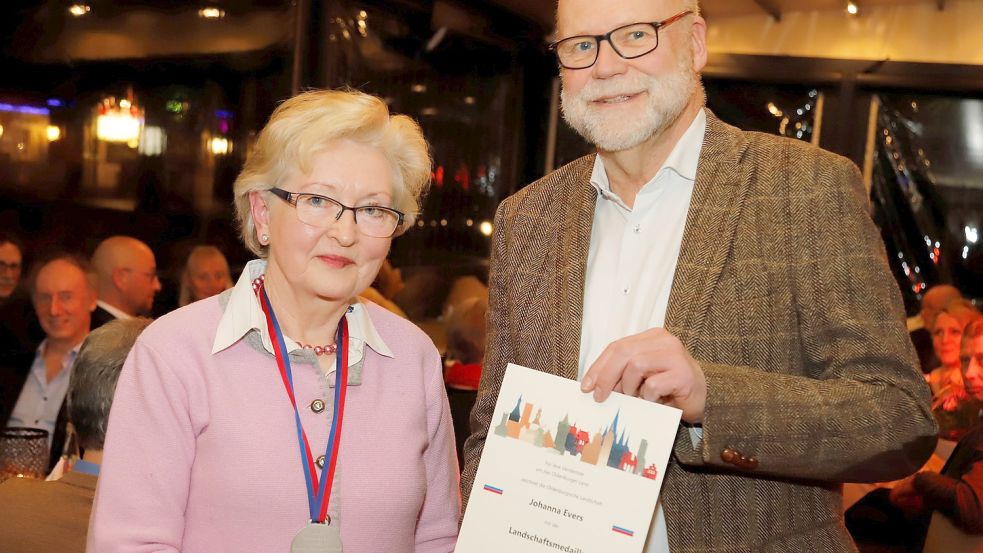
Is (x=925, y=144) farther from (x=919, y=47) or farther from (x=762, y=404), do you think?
(x=762, y=404)

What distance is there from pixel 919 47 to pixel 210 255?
5.82 m

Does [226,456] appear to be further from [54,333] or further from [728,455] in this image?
[54,333]

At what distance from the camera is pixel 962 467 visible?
3.97 m

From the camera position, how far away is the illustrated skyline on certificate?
5.31 ft

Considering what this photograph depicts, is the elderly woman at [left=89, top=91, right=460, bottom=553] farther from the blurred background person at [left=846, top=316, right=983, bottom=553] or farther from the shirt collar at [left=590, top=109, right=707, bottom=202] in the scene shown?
the blurred background person at [left=846, top=316, right=983, bottom=553]

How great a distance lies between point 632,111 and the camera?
203cm

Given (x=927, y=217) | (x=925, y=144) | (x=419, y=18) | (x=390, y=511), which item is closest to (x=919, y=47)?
(x=925, y=144)

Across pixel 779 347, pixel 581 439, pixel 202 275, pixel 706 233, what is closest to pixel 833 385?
pixel 779 347

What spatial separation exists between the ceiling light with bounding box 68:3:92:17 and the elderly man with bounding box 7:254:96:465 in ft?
3.99

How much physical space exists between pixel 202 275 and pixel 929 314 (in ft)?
16.7

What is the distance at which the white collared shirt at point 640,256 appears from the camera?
200 centimetres

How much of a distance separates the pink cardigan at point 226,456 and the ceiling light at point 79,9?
354 cm

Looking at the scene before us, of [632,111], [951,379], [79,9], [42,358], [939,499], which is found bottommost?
[939,499]

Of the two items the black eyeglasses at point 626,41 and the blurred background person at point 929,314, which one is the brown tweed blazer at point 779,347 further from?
the blurred background person at point 929,314
